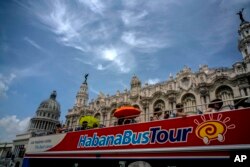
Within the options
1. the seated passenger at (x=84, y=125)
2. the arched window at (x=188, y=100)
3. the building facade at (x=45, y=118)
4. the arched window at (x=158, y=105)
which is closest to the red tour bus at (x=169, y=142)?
the seated passenger at (x=84, y=125)

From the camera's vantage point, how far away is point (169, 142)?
19.7 feet

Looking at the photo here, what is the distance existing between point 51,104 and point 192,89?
6424 centimetres

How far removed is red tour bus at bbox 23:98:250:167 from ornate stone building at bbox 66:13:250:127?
7.19 metres

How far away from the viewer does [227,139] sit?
16.3 feet

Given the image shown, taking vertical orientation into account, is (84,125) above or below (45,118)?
below

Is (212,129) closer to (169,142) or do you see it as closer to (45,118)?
(169,142)

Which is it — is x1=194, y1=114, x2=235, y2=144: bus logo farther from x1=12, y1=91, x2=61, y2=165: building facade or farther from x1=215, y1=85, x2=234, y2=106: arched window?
x1=12, y1=91, x2=61, y2=165: building facade

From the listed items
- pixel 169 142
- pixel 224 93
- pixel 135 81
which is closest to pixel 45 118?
pixel 135 81

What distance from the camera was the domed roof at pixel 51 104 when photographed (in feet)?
233

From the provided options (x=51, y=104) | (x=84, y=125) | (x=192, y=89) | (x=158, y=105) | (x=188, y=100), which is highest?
(x=51, y=104)

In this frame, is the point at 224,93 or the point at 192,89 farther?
the point at 192,89

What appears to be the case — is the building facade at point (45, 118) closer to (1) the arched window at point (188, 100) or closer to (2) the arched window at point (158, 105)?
(2) the arched window at point (158, 105)

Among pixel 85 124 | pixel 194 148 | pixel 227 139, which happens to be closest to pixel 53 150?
pixel 85 124

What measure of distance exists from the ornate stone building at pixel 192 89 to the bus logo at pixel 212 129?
9.84 m
